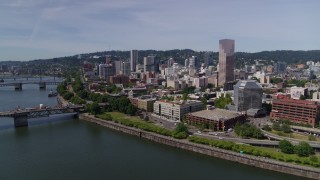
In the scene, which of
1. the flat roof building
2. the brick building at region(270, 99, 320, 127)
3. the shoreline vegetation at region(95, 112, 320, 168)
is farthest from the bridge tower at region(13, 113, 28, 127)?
the brick building at region(270, 99, 320, 127)

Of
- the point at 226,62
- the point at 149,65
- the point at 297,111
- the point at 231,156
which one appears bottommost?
the point at 231,156

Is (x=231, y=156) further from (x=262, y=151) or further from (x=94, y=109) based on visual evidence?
(x=94, y=109)

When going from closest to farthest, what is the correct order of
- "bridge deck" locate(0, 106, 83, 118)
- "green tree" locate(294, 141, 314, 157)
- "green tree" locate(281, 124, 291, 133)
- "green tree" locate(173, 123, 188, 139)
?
"green tree" locate(294, 141, 314, 157) → "green tree" locate(173, 123, 188, 139) → "green tree" locate(281, 124, 291, 133) → "bridge deck" locate(0, 106, 83, 118)

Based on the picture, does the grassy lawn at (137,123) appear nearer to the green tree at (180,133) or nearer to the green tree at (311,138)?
the green tree at (180,133)


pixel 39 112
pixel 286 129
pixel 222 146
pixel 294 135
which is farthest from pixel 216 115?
pixel 39 112

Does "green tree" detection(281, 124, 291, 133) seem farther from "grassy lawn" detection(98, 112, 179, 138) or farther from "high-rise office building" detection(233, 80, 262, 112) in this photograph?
"grassy lawn" detection(98, 112, 179, 138)

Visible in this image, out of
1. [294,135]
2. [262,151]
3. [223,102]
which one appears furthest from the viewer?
[223,102]
